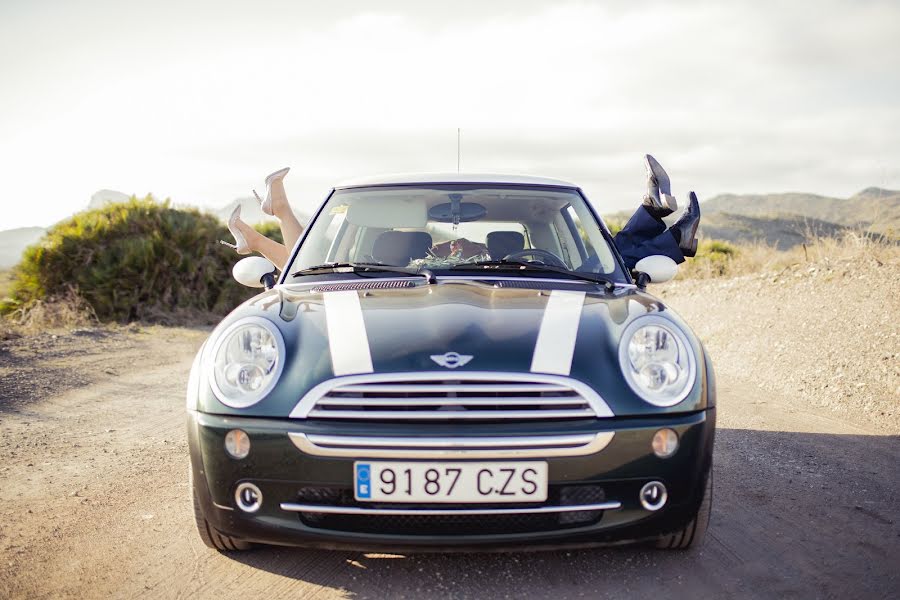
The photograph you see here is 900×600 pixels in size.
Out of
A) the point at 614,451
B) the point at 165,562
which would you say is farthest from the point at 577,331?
the point at 165,562

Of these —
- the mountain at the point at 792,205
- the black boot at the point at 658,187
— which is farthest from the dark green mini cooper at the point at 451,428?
the mountain at the point at 792,205

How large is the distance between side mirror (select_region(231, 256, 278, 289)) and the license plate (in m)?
1.58

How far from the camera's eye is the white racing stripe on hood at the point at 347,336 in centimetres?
240

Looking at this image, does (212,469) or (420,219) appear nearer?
(212,469)

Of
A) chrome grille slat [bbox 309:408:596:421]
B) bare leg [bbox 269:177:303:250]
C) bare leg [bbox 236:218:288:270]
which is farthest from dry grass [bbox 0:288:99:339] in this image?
chrome grille slat [bbox 309:408:596:421]

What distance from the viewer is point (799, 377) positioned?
6.21 metres

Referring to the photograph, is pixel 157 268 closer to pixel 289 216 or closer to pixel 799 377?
pixel 289 216

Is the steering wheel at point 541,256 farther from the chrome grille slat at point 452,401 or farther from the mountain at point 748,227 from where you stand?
the mountain at point 748,227

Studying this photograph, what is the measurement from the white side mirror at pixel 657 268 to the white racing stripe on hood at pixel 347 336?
4.77ft

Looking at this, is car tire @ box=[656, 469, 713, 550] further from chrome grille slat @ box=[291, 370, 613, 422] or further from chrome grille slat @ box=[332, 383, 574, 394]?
chrome grille slat @ box=[332, 383, 574, 394]

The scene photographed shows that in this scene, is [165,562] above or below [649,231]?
below

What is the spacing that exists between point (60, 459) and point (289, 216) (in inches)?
145

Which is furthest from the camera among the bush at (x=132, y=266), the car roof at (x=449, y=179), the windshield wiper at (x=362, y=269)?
the bush at (x=132, y=266)

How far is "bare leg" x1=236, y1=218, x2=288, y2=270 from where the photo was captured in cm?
733
